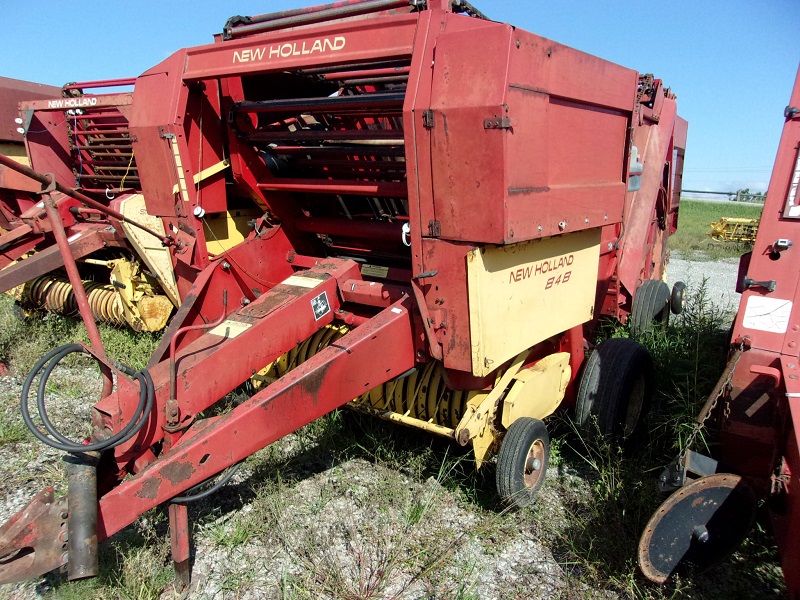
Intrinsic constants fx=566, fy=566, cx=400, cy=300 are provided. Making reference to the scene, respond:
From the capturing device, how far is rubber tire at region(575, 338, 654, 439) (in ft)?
11.0

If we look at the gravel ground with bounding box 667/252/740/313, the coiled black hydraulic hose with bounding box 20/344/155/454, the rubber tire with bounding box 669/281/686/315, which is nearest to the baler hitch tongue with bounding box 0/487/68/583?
the coiled black hydraulic hose with bounding box 20/344/155/454

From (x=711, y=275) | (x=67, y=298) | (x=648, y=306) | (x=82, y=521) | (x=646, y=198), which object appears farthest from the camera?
(x=711, y=275)

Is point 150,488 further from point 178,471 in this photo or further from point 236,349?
point 236,349

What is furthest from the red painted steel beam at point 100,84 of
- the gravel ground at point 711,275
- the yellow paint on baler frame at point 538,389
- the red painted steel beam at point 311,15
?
the gravel ground at point 711,275

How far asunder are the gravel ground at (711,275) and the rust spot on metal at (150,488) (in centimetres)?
698

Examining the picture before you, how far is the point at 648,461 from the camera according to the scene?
11.2 feet

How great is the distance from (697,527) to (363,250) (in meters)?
2.48

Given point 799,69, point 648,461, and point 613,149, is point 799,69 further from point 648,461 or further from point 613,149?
point 648,461

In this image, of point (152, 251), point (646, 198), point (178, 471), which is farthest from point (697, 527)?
point (152, 251)

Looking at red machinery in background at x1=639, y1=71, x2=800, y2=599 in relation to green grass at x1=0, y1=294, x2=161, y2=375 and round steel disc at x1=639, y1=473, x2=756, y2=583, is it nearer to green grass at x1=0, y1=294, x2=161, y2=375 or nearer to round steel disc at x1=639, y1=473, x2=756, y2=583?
round steel disc at x1=639, y1=473, x2=756, y2=583

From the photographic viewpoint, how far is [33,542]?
6.62ft

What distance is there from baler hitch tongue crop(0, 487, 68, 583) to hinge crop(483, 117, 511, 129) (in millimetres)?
2127

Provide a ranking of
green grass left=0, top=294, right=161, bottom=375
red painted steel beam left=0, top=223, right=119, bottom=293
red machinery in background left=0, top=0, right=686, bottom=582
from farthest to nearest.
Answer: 1. green grass left=0, top=294, right=161, bottom=375
2. red painted steel beam left=0, top=223, right=119, bottom=293
3. red machinery in background left=0, top=0, right=686, bottom=582

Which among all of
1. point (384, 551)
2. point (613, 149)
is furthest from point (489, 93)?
point (384, 551)
